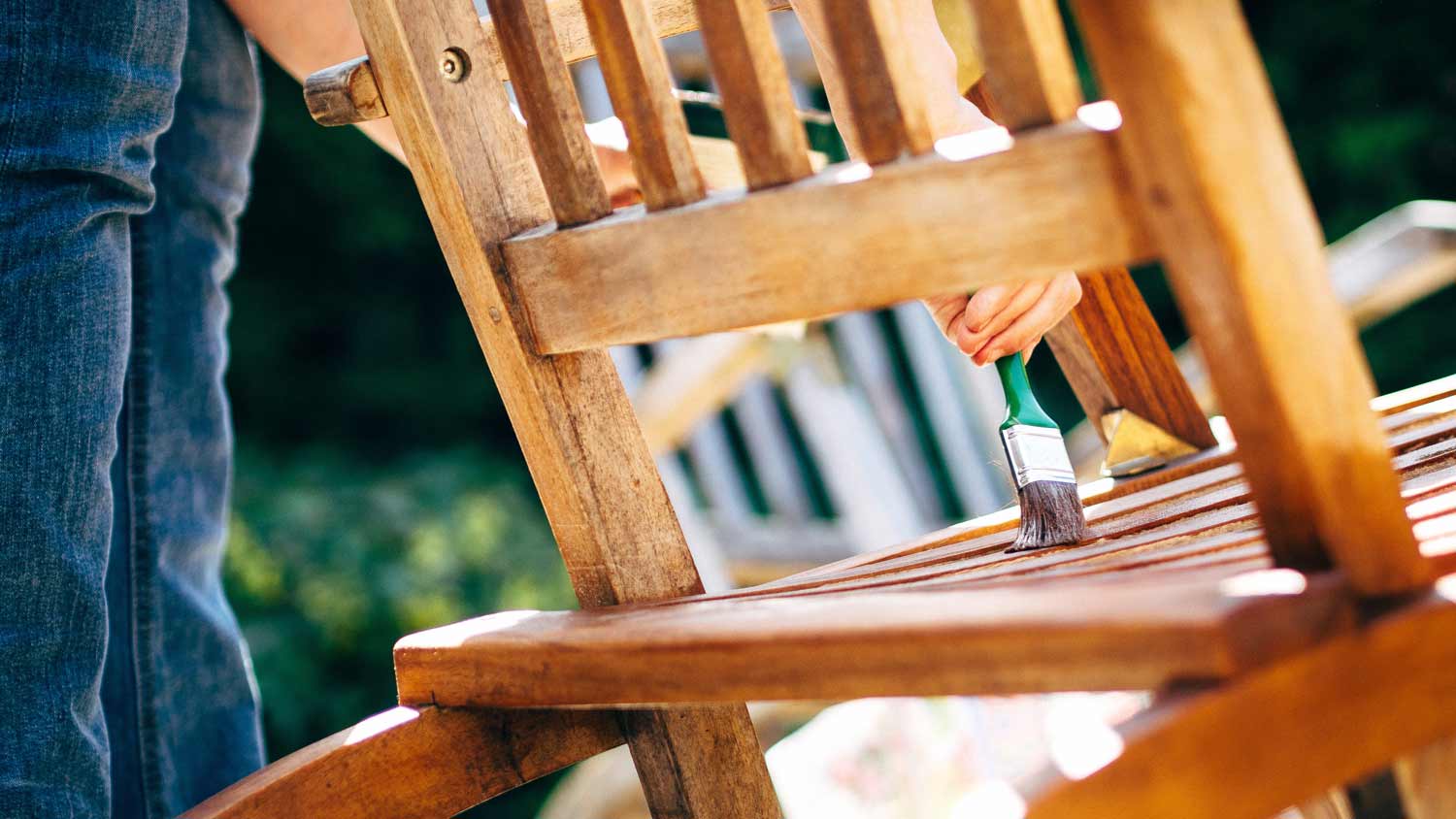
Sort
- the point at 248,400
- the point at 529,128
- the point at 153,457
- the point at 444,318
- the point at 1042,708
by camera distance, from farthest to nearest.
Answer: the point at 444,318
the point at 248,400
the point at 1042,708
the point at 153,457
the point at 529,128

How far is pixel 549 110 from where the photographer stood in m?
0.73

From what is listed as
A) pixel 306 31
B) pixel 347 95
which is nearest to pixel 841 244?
pixel 347 95

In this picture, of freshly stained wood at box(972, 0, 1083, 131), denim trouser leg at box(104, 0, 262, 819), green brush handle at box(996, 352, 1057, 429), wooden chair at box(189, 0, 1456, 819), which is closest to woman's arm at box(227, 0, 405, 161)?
denim trouser leg at box(104, 0, 262, 819)

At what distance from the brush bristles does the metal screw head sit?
17.9 inches

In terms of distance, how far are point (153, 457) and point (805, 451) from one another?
3.85 metres

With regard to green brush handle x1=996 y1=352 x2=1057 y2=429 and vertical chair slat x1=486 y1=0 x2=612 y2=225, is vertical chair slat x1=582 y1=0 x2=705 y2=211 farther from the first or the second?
green brush handle x1=996 y1=352 x2=1057 y2=429

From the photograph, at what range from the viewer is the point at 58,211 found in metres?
0.81

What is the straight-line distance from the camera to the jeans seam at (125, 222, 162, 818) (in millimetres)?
1014

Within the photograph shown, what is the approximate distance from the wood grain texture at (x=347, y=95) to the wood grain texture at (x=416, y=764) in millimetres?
385

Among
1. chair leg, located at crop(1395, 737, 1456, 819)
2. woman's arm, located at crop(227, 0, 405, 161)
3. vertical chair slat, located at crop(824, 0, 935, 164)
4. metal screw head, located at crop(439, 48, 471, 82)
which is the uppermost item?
woman's arm, located at crop(227, 0, 405, 161)

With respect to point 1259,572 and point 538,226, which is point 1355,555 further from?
point 538,226

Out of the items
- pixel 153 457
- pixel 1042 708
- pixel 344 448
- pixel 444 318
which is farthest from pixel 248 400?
pixel 153 457

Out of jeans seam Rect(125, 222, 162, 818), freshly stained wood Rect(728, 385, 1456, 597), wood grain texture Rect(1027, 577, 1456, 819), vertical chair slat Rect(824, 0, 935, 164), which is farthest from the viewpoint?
jeans seam Rect(125, 222, 162, 818)

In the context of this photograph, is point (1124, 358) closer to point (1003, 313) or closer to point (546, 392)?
point (1003, 313)
